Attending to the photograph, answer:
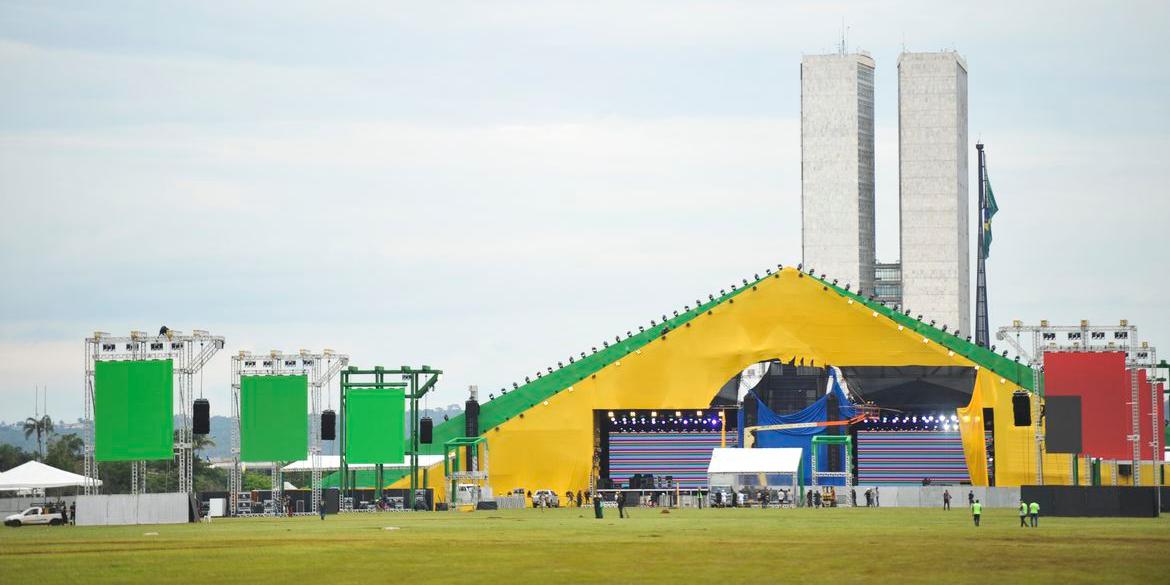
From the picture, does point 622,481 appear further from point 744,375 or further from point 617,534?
point 617,534

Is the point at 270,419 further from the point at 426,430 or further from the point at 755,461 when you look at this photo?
the point at 755,461

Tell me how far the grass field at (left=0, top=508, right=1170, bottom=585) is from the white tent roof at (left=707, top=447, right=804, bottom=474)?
16630mm

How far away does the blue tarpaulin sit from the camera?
8006cm

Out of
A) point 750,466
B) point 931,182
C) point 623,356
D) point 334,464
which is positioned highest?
point 931,182

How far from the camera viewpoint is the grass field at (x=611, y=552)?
32.1 meters

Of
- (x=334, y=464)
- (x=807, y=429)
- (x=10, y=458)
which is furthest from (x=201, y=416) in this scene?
(x=10, y=458)

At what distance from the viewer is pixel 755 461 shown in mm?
75688

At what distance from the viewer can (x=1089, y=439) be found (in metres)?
65.0

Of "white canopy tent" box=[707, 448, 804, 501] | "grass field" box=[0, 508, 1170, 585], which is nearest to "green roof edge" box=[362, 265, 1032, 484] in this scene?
"white canopy tent" box=[707, 448, 804, 501]

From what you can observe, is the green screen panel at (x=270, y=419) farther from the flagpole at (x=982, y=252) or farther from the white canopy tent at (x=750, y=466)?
the flagpole at (x=982, y=252)

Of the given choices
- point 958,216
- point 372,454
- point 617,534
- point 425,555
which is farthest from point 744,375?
point 958,216

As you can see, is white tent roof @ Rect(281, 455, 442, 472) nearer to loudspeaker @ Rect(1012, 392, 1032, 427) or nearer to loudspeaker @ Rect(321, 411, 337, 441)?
loudspeaker @ Rect(321, 411, 337, 441)

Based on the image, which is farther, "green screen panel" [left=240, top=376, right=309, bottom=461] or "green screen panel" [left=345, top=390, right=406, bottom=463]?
"green screen panel" [left=345, top=390, right=406, bottom=463]

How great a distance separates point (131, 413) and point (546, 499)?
74.3 ft
